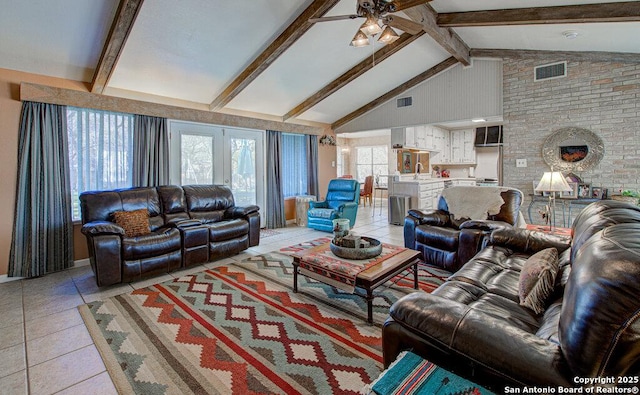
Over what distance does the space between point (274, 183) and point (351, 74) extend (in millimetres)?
2622

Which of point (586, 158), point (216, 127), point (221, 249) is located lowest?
point (221, 249)

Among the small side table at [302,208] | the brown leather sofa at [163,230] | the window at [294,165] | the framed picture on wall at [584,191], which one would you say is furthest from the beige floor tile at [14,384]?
the framed picture on wall at [584,191]

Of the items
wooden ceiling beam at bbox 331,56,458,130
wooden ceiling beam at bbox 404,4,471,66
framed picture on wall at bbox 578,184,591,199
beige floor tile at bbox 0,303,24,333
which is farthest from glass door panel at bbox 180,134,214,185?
framed picture on wall at bbox 578,184,591,199

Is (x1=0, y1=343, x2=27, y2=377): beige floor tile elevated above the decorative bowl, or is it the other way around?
the decorative bowl

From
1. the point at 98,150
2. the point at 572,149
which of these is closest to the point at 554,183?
the point at 572,149

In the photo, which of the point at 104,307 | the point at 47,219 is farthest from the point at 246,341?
the point at 47,219

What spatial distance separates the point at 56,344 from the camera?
85.7 inches

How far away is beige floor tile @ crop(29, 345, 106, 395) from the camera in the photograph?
1764mm

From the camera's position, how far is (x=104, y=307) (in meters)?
2.72

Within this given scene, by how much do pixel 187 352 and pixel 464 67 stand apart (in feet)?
20.8

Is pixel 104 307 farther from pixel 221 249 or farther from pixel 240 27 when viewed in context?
pixel 240 27

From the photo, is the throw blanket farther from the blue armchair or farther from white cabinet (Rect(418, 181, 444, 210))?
white cabinet (Rect(418, 181, 444, 210))

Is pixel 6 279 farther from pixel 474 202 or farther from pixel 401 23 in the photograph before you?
pixel 474 202

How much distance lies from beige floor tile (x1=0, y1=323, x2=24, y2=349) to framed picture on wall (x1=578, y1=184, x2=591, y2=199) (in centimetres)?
694
